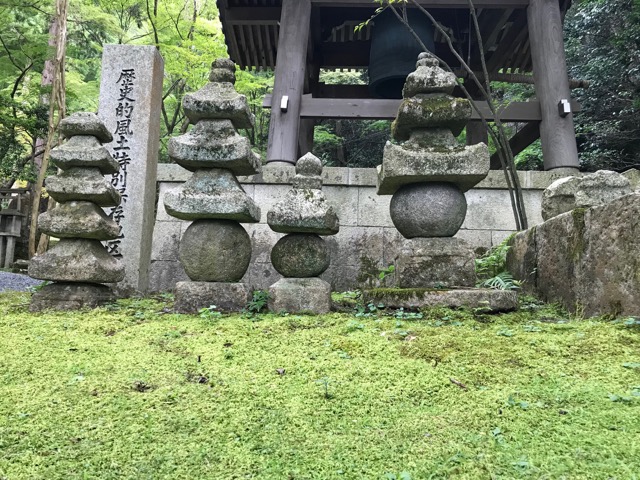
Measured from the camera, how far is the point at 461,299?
3361mm

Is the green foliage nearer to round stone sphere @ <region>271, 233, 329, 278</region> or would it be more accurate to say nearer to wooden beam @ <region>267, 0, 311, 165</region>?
wooden beam @ <region>267, 0, 311, 165</region>

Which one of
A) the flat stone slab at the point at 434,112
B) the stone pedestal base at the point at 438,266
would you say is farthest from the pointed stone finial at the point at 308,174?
the stone pedestal base at the point at 438,266

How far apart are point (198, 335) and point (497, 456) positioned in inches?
80.1

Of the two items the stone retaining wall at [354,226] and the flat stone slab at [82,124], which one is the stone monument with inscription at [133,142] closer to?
the stone retaining wall at [354,226]

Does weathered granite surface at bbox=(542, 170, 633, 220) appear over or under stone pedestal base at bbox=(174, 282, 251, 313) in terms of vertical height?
over

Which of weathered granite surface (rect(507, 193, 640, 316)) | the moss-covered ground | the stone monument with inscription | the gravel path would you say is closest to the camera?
the moss-covered ground

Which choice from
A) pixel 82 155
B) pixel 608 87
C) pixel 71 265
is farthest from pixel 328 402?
pixel 608 87

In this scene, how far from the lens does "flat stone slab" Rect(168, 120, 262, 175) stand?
378 cm

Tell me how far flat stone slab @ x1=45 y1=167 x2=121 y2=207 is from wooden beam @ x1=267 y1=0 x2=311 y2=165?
8.65ft

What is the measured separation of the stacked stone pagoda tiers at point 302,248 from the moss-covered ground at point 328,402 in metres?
0.60

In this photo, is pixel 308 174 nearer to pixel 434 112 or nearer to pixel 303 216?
pixel 303 216

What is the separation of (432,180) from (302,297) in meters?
1.45

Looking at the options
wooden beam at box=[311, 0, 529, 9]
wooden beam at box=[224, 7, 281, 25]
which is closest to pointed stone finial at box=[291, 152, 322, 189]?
wooden beam at box=[311, 0, 529, 9]

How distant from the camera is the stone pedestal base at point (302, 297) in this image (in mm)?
3654
